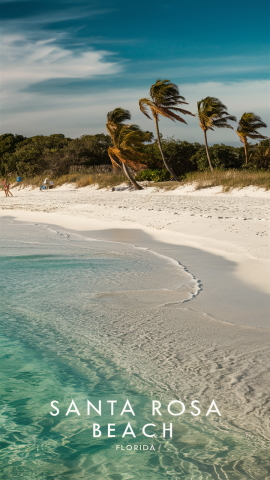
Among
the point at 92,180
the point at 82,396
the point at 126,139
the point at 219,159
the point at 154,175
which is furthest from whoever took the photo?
the point at 219,159

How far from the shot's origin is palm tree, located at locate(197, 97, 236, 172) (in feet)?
97.6

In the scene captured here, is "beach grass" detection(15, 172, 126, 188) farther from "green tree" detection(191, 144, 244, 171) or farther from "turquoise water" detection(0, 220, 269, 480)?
"turquoise water" detection(0, 220, 269, 480)

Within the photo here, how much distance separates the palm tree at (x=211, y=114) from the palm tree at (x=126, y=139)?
15.2 ft

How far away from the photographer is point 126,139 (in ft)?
87.7

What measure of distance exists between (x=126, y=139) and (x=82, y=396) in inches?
958

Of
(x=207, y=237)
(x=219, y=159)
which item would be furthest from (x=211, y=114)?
(x=207, y=237)

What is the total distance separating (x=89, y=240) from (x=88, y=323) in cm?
619

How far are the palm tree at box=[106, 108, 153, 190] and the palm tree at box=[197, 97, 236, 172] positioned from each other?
4645 millimetres

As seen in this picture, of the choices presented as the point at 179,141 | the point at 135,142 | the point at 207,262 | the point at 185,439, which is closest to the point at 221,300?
the point at 207,262

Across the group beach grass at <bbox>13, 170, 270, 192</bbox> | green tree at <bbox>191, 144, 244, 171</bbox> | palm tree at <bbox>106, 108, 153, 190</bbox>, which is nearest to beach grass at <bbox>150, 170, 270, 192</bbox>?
beach grass at <bbox>13, 170, 270, 192</bbox>

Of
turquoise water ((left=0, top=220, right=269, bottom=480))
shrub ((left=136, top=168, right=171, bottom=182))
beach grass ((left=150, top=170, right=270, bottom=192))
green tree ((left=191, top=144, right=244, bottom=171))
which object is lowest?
turquoise water ((left=0, top=220, right=269, bottom=480))

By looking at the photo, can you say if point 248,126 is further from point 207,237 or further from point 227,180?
point 207,237

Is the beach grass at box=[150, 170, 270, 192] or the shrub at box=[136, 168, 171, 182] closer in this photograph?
the beach grass at box=[150, 170, 270, 192]

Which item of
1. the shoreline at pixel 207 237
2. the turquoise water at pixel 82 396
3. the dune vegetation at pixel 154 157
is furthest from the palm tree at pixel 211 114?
the turquoise water at pixel 82 396
